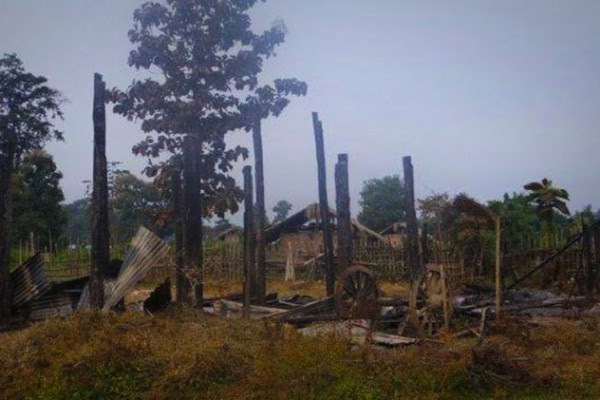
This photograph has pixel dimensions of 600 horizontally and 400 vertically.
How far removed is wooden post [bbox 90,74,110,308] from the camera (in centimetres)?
1211

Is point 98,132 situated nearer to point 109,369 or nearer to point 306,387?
point 109,369

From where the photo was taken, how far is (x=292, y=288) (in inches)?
944

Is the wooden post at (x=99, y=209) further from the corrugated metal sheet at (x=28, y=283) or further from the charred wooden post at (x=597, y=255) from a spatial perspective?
the charred wooden post at (x=597, y=255)

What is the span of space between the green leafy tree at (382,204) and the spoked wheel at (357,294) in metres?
32.8

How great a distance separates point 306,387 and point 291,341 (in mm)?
1489

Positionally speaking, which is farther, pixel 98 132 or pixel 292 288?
pixel 292 288

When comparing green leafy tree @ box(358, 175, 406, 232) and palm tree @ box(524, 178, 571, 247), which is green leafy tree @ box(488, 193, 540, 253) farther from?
green leafy tree @ box(358, 175, 406, 232)

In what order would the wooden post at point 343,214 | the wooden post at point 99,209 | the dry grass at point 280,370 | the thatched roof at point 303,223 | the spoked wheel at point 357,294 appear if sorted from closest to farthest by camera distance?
the dry grass at point 280,370
the spoked wheel at point 357,294
the wooden post at point 99,209
the wooden post at point 343,214
the thatched roof at point 303,223

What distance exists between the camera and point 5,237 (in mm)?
13922

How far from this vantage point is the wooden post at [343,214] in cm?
1380

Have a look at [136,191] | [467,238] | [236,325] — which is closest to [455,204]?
[467,238]

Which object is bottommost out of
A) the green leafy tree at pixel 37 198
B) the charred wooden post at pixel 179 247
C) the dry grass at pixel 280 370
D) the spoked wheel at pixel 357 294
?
the dry grass at pixel 280 370

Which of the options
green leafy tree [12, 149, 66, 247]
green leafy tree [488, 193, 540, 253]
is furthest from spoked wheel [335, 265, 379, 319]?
green leafy tree [12, 149, 66, 247]

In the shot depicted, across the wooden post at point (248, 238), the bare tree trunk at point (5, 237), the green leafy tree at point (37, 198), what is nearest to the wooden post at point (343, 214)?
the wooden post at point (248, 238)
